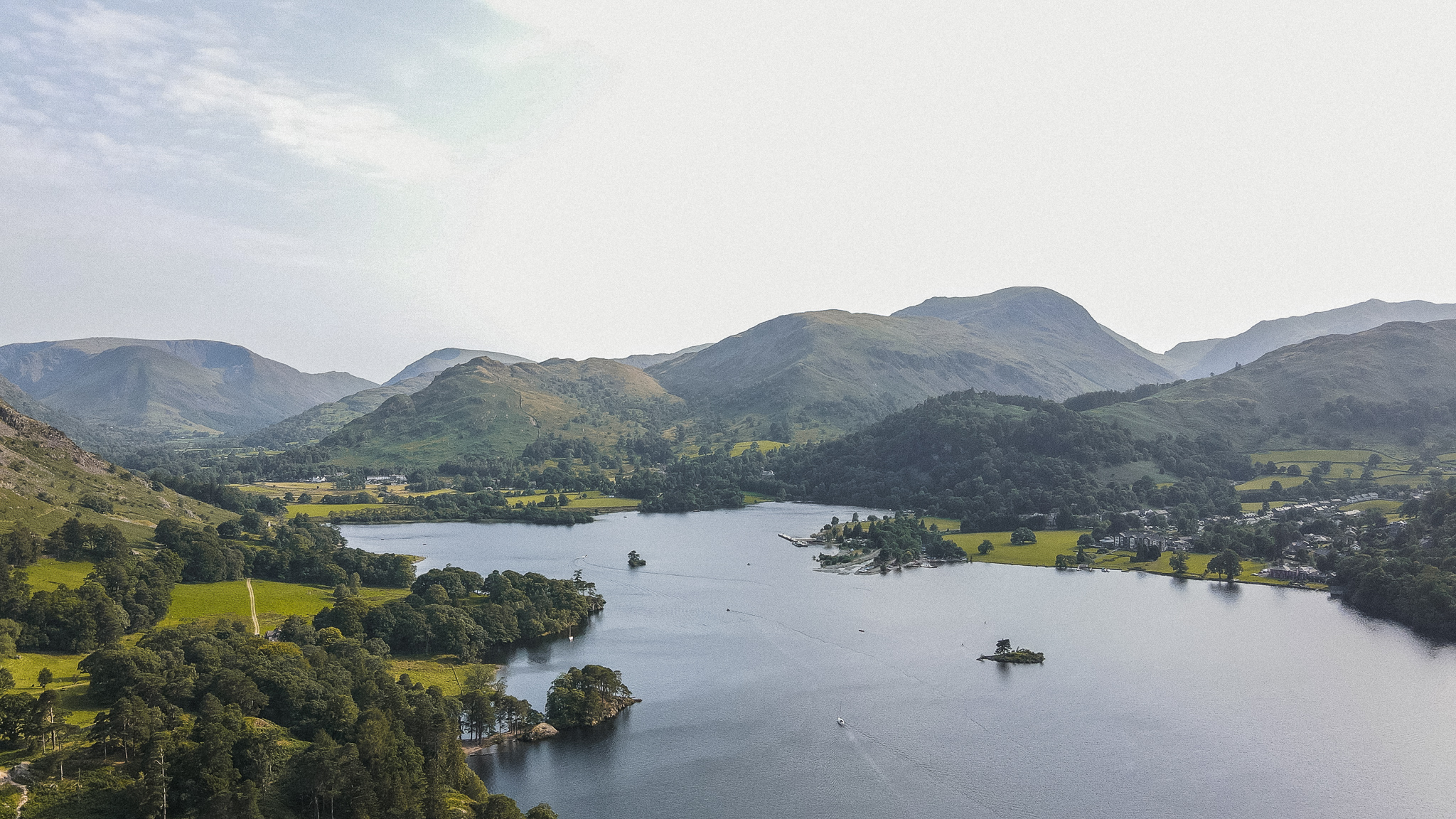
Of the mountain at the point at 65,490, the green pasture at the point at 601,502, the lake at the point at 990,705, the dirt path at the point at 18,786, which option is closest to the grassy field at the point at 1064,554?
the lake at the point at 990,705

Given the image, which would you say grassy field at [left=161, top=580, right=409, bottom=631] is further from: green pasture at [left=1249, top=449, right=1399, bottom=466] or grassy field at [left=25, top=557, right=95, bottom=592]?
green pasture at [left=1249, top=449, right=1399, bottom=466]

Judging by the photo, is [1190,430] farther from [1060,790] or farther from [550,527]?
[1060,790]

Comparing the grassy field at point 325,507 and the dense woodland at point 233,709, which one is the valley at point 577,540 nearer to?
the dense woodland at point 233,709

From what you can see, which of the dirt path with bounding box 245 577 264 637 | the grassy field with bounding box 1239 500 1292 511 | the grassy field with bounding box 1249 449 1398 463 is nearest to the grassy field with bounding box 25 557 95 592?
the dirt path with bounding box 245 577 264 637

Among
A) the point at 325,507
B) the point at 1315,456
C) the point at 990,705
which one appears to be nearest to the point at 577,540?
the point at 325,507

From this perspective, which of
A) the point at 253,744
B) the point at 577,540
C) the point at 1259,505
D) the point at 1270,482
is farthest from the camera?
the point at 1270,482

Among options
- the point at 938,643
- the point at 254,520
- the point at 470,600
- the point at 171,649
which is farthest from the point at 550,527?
the point at 171,649

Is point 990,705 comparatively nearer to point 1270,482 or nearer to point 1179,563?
point 1179,563
